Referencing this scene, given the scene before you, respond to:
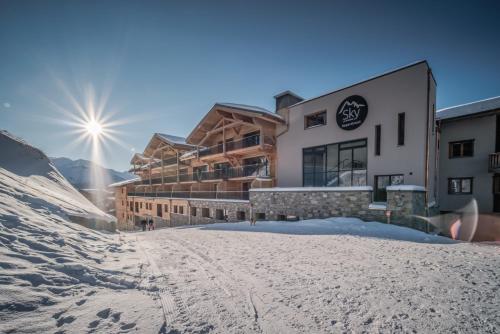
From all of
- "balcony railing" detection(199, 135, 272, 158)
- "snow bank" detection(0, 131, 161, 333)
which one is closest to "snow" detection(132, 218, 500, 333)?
"snow bank" detection(0, 131, 161, 333)

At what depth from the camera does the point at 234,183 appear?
21.8 m

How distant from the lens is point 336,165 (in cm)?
1416

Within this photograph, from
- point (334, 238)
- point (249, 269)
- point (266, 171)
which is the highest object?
point (266, 171)

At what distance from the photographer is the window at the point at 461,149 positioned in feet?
48.0

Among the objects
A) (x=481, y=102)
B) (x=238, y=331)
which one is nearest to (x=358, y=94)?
(x=481, y=102)

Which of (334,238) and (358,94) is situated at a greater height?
(358,94)

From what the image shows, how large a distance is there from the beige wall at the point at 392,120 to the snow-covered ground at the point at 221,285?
621 cm

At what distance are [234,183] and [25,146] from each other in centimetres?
1612

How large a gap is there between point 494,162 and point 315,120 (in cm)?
1197

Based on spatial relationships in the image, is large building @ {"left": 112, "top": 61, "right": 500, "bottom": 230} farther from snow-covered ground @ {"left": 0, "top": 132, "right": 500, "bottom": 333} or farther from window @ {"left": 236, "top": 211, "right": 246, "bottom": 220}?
snow-covered ground @ {"left": 0, "top": 132, "right": 500, "bottom": 333}

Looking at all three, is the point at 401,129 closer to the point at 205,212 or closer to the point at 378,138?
the point at 378,138

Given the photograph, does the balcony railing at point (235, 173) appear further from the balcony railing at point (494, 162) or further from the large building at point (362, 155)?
the balcony railing at point (494, 162)

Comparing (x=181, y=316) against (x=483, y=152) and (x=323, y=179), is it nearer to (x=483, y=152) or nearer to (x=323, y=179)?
(x=323, y=179)

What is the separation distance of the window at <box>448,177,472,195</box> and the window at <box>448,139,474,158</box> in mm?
1804
